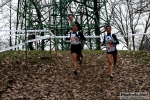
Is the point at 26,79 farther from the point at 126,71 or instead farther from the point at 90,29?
the point at 90,29

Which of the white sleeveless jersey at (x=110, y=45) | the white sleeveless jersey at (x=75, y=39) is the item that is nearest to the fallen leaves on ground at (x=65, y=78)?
the white sleeveless jersey at (x=110, y=45)

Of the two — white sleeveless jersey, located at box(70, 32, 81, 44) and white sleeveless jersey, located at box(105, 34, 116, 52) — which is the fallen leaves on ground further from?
white sleeveless jersey, located at box(70, 32, 81, 44)

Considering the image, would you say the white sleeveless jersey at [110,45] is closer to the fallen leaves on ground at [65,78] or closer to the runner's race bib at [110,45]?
the runner's race bib at [110,45]

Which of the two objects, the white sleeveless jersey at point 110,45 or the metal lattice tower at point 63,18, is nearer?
the white sleeveless jersey at point 110,45

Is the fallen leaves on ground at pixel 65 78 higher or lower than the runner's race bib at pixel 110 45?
lower

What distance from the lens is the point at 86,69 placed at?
42.4 ft

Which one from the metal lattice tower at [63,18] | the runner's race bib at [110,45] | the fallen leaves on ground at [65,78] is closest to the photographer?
the fallen leaves on ground at [65,78]

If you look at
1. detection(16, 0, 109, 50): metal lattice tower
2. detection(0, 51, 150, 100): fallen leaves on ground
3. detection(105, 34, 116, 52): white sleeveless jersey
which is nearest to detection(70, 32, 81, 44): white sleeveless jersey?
detection(105, 34, 116, 52): white sleeveless jersey

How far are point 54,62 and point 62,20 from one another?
969 centimetres

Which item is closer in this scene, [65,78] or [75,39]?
[65,78]

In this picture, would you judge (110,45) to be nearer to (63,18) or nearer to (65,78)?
(65,78)

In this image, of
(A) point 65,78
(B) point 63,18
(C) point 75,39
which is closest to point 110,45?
(C) point 75,39

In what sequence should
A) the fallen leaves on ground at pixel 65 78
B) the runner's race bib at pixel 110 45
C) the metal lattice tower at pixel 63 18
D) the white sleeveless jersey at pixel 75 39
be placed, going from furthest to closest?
the metal lattice tower at pixel 63 18, the white sleeveless jersey at pixel 75 39, the runner's race bib at pixel 110 45, the fallen leaves on ground at pixel 65 78

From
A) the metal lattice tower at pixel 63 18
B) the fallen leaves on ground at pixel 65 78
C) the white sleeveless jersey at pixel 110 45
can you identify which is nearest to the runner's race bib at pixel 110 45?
the white sleeveless jersey at pixel 110 45
